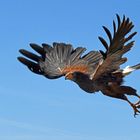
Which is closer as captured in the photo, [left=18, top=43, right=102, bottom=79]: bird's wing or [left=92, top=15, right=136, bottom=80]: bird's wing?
[left=92, top=15, right=136, bottom=80]: bird's wing

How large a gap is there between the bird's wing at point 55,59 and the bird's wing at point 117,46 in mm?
4050

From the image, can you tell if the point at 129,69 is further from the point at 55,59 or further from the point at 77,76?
the point at 55,59

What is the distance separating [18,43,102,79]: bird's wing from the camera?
19719mm

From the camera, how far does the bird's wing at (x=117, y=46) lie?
48.0ft

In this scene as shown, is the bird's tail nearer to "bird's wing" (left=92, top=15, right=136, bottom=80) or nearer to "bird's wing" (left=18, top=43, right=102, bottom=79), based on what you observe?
"bird's wing" (left=92, top=15, right=136, bottom=80)

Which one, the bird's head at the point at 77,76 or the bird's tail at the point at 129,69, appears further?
the bird's head at the point at 77,76

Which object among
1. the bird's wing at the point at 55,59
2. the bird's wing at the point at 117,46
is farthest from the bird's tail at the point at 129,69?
the bird's wing at the point at 55,59

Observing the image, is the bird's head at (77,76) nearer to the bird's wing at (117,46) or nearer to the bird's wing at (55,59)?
the bird's wing at (117,46)

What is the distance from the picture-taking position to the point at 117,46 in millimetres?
15039

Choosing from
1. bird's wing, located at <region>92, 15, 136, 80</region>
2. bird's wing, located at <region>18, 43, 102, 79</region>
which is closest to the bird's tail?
bird's wing, located at <region>92, 15, 136, 80</region>

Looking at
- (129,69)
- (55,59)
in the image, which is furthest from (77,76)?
(55,59)

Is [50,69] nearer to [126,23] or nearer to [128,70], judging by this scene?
[128,70]

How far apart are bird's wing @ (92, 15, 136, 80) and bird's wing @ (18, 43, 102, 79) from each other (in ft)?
13.3

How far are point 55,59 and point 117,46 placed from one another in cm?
583
